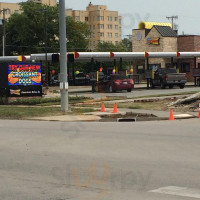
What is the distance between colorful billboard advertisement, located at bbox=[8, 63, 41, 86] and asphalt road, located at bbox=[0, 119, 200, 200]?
15381mm

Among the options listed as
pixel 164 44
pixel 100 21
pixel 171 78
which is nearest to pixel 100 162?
pixel 171 78

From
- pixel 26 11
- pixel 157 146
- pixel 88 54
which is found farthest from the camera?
→ pixel 26 11

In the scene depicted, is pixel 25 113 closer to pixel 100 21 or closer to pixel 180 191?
pixel 180 191

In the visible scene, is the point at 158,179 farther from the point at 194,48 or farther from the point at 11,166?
the point at 194,48

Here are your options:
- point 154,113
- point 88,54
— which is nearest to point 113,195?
point 154,113

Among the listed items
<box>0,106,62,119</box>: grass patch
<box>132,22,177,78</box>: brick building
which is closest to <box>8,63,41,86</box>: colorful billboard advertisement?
<box>0,106,62,119</box>: grass patch

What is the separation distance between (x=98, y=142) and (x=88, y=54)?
3484 cm

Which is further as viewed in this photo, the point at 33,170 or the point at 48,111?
the point at 48,111

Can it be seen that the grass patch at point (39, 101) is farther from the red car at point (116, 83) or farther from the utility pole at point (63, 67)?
the red car at point (116, 83)

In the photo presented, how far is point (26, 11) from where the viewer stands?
333ft

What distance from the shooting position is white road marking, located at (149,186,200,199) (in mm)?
8242

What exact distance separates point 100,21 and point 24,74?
5567 inches

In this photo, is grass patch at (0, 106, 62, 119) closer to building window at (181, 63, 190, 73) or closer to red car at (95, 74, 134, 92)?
red car at (95, 74, 134, 92)

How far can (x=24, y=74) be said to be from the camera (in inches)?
1355
